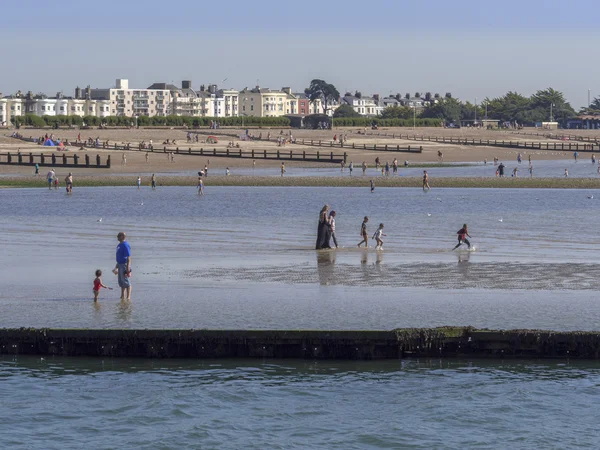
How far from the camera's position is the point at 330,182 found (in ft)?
243

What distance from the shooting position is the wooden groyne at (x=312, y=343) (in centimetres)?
1933

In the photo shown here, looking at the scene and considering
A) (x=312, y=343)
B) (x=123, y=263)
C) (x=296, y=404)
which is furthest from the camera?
(x=123, y=263)

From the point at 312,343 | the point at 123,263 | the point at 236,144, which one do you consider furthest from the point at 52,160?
the point at 312,343

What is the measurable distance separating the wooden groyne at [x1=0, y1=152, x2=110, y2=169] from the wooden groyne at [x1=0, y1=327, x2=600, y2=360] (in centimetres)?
6840

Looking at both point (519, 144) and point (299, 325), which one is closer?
point (299, 325)

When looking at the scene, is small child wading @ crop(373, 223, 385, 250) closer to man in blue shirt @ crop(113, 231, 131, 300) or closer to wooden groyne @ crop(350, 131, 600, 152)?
man in blue shirt @ crop(113, 231, 131, 300)

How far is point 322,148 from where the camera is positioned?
121 meters

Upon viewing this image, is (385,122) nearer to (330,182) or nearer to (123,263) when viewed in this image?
(330,182)

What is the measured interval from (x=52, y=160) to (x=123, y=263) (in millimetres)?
67884

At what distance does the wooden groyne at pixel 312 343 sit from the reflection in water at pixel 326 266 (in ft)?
21.6

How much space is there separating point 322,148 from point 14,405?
344 ft

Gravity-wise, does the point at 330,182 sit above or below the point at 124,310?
above

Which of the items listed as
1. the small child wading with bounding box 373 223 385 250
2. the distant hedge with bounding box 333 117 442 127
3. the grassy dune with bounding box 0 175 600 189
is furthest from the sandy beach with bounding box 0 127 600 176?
the small child wading with bounding box 373 223 385 250

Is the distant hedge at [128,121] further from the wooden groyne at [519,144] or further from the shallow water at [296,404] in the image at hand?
the shallow water at [296,404]
